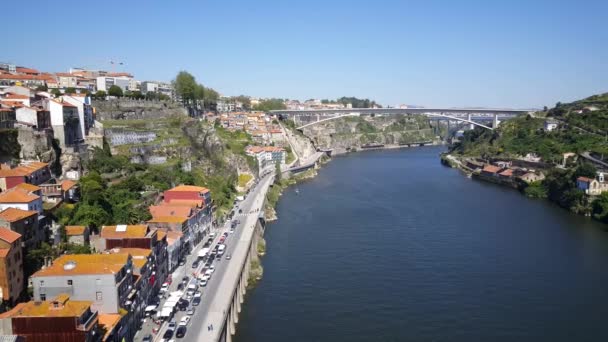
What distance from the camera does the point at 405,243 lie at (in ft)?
47.1

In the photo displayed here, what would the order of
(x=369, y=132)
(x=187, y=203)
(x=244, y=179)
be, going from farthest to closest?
(x=369, y=132) < (x=244, y=179) < (x=187, y=203)

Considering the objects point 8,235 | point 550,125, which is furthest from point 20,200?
point 550,125

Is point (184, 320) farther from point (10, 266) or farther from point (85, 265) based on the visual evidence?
point (10, 266)

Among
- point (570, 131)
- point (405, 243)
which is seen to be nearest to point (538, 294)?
point (405, 243)

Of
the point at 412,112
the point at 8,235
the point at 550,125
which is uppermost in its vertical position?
the point at 412,112

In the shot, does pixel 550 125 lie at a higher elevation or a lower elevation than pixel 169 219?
higher

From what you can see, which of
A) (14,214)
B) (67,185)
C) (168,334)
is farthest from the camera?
(67,185)

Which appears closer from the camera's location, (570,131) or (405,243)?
(405,243)

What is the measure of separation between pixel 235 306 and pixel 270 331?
911mm

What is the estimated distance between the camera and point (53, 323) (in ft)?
21.1

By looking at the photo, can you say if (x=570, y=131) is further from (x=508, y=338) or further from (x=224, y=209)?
(x=508, y=338)

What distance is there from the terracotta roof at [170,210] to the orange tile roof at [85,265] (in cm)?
400

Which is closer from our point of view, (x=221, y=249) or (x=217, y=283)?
(x=217, y=283)

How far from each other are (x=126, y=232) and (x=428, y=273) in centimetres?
661
